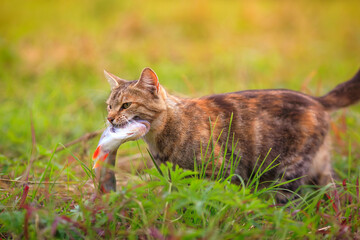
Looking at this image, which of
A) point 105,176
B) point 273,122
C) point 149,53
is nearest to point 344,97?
point 273,122

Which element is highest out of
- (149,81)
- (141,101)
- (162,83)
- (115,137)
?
(149,81)

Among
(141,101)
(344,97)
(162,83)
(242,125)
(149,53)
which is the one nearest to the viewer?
(141,101)

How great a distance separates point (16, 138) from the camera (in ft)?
12.8

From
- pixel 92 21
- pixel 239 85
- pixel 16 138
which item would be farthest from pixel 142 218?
pixel 92 21

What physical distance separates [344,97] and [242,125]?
3.21 feet

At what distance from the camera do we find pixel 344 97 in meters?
3.16

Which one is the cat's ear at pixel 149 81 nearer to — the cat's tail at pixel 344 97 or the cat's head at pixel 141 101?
the cat's head at pixel 141 101

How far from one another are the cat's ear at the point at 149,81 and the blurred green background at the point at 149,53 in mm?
1117

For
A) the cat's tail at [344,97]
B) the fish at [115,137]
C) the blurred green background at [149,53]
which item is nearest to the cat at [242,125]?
the cat's tail at [344,97]

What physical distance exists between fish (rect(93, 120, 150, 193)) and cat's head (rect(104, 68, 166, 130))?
0.49 ft

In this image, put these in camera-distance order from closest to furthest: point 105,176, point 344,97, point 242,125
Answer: point 105,176 < point 242,125 < point 344,97

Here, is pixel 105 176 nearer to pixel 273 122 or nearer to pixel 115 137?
pixel 115 137

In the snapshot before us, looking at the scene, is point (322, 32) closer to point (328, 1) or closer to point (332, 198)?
point (328, 1)

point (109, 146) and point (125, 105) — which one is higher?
point (125, 105)
